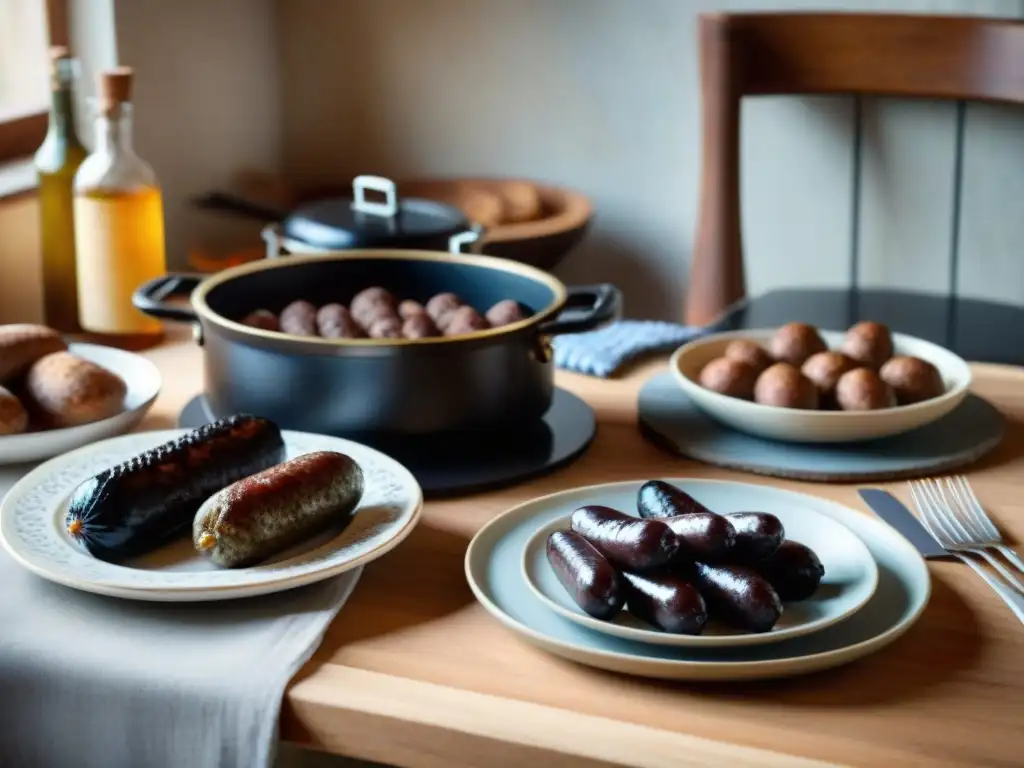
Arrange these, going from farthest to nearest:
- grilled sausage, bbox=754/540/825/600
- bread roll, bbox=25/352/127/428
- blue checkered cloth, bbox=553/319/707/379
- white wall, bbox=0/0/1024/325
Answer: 1. white wall, bbox=0/0/1024/325
2. blue checkered cloth, bbox=553/319/707/379
3. bread roll, bbox=25/352/127/428
4. grilled sausage, bbox=754/540/825/600

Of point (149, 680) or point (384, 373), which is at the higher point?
point (384, 373)

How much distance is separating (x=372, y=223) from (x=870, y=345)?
23.3 inches

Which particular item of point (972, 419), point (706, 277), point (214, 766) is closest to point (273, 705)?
point (214, 766)

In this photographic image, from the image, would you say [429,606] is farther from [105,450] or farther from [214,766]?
[105,450]

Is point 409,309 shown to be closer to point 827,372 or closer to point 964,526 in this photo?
point 827,372

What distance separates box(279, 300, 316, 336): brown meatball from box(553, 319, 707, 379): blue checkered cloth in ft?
1.08

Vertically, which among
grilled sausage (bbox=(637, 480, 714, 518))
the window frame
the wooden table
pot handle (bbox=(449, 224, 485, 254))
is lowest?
the wooden table

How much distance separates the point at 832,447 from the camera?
4.01 ft

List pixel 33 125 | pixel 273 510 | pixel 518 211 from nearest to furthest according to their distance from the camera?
pixel 273 510
pixel 33 125
pixel 518 211

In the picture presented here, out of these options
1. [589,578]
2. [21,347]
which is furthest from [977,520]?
[21,347]

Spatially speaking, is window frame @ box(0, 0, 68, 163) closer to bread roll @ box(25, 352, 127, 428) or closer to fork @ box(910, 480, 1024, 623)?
bread roll @ box(25, 352, 127, 428)

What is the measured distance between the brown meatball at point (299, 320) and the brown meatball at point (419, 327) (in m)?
0.09

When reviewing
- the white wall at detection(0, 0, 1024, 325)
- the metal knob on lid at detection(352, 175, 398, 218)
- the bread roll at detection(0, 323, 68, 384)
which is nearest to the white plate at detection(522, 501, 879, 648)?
the bread roll at detection(0, 323, 68, 384)

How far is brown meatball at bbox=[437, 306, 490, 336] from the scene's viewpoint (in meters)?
1.22
